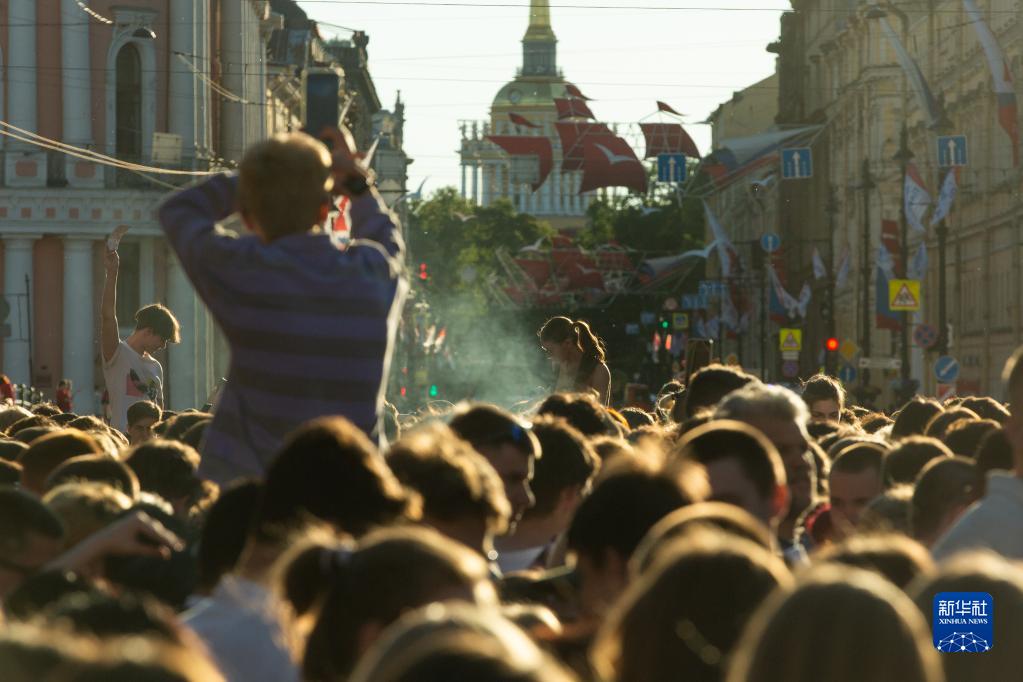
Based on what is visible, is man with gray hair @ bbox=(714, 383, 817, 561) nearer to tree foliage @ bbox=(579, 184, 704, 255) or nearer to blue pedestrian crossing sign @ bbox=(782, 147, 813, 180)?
blue pedestrian crossing sign @ bbox=(782, 147, 813, 180)

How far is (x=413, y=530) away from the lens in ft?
13.6

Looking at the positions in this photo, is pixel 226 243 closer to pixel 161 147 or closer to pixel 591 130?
pixel 161 147

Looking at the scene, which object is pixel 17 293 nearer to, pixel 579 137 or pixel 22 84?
pixel 22 84

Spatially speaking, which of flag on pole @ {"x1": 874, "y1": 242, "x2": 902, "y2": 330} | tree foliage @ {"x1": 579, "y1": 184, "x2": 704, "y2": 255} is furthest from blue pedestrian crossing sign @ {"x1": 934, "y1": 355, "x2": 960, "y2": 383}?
tree foliage @ {"x1": 579, "y1": 184, "x2": 704, "y2": 255}

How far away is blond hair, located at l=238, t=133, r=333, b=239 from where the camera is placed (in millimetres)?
6363

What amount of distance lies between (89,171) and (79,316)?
312 cm

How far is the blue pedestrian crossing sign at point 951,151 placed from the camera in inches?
1742

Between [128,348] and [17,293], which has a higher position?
[17,293]

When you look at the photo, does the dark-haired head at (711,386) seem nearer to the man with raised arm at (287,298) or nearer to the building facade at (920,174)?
the man with raised arm at (287,298)

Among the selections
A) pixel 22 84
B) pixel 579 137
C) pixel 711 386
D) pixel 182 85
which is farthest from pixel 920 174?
pixel 711 386

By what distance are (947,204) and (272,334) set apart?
37904mm

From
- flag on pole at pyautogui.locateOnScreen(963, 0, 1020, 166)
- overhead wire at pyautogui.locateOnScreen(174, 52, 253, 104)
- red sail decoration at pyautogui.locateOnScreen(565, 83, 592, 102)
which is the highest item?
red sail decoration at pyautogui.locateOnScreen(565, 83, 592, 102)

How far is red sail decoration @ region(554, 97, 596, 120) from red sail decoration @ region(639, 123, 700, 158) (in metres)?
2.34

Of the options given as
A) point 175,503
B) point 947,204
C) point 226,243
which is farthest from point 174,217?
point 947,204
